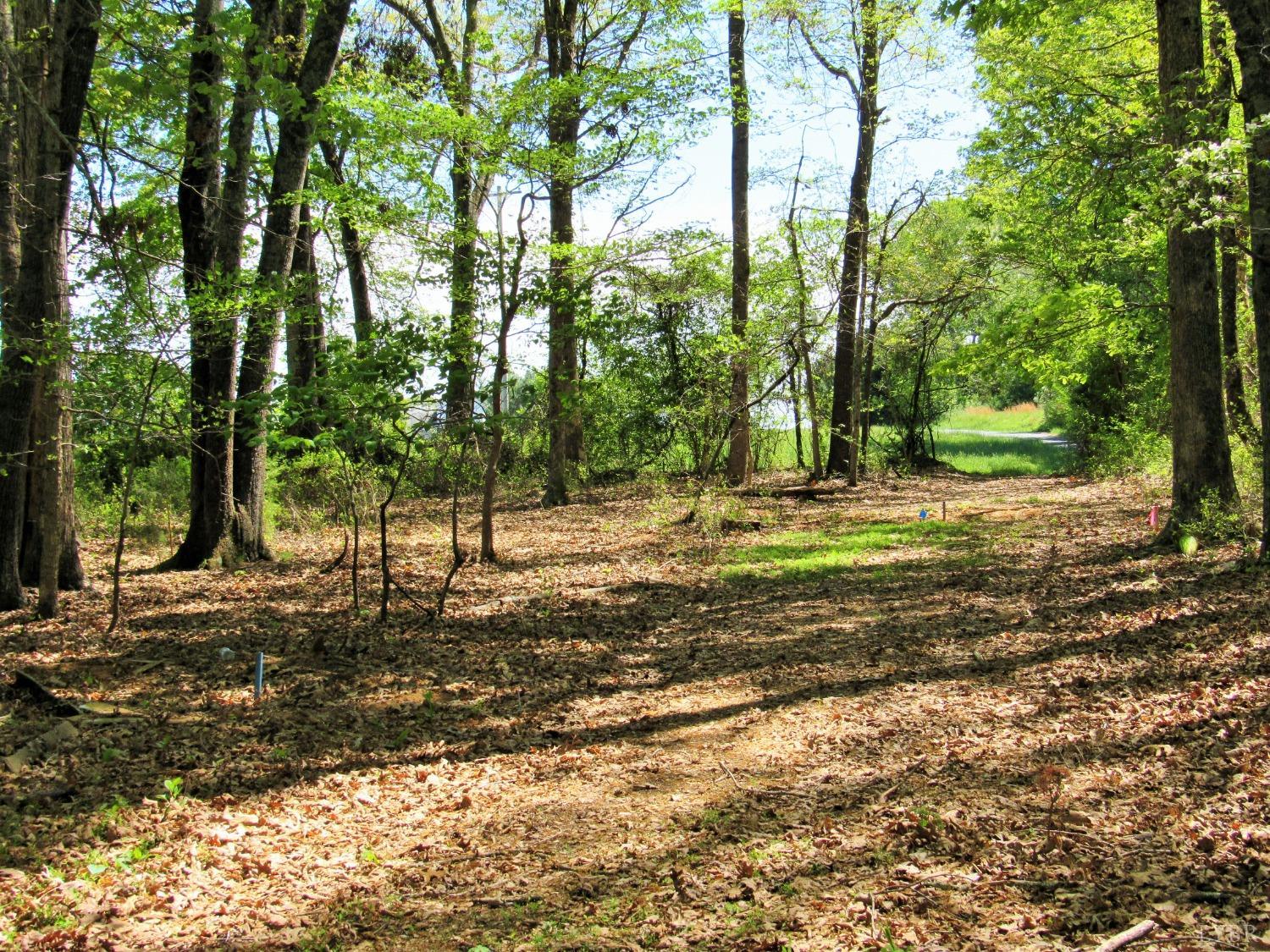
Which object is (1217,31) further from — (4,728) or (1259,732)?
(4,728)

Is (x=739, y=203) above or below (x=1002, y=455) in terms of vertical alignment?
above

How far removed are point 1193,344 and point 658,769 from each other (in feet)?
22.9

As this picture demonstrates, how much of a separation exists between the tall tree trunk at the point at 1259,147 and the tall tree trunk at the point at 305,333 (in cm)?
637

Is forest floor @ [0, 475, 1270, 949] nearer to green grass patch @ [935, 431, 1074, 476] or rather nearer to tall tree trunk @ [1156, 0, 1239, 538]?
tall tree trunk @ [1156, 0, 1239, 538]

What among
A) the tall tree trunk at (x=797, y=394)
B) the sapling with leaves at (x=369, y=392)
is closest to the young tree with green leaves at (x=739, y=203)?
the tall tree trunk at (x=797, y=394)

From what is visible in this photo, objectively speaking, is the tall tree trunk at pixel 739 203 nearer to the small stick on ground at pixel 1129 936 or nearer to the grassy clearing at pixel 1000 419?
the small stick on ground at pixel 1129 936

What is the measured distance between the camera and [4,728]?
4461 mm

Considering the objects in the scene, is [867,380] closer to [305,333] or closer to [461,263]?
[305,333]

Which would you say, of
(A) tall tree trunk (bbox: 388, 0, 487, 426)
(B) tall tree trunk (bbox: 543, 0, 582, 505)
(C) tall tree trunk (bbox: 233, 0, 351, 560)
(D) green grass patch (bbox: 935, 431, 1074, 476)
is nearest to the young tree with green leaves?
(B) tall tree trunk (bbox: 543, 0, 582, 505)

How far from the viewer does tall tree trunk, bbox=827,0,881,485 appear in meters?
17.6

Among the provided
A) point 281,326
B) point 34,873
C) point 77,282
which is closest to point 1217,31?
point 281,326

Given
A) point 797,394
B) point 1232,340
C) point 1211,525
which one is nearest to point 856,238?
point 797,394

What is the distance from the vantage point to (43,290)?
6879mm

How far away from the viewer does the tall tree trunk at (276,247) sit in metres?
8.99
